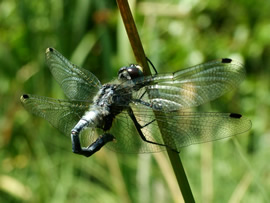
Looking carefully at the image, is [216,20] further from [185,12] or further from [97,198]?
[97,198]

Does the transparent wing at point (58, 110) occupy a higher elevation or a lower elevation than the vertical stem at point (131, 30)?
lower

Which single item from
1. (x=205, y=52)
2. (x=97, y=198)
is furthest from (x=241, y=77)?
(x=205, y=52)

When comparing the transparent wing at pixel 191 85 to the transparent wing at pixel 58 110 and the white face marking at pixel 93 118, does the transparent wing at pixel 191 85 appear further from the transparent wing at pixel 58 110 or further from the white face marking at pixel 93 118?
the transparent wing at pixel 58 110

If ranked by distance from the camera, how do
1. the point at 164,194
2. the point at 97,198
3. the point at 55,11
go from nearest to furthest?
the point at 164,194
the point at 97,198
the point at 55,11

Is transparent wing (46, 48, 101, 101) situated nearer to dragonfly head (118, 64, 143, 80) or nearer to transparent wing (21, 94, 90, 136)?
transparent wing (21, 94, 90, 136)

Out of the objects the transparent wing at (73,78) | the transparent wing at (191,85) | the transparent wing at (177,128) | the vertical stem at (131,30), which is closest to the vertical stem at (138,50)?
the vertical stem at (131,30)

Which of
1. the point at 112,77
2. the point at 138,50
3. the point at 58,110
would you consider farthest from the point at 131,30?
the point at 112,77
